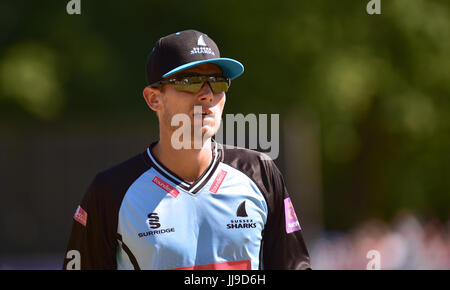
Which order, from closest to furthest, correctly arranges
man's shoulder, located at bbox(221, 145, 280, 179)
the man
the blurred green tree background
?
1. the man
2. man's shoulder, located at bbox(221, 145, 280, 179)
3. the blurred green tree background

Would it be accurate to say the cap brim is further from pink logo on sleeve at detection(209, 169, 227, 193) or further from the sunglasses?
pink logo on sleeve at detection(209, 169, 227, 193)

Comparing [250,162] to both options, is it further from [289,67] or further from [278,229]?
[289,67]

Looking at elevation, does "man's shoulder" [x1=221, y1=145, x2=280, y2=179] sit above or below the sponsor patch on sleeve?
above

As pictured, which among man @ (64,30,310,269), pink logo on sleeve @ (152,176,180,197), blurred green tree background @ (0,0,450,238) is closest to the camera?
man @ (64,30,310,269)

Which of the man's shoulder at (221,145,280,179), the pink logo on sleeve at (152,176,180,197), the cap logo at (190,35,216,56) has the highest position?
the cap logo at (190,35,216,56)

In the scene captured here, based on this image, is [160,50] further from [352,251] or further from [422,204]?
[422,204]

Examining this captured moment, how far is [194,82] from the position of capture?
415 centimetres

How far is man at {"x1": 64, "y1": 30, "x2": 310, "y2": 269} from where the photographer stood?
4.07 metres

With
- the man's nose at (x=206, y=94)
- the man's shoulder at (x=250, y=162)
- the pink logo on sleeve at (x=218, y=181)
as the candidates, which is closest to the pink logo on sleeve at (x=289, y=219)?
the man's shoulder at (x=250, y=162)

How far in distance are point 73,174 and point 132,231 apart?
10.6 metres

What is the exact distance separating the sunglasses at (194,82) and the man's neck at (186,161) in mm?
320

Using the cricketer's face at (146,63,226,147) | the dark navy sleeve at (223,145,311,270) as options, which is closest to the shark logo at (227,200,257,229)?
the dark navy sleeve at (223,145,311,270)

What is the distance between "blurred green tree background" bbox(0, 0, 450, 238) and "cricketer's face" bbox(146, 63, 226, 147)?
9.73 meters

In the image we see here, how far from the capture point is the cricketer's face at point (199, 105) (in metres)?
4.14
